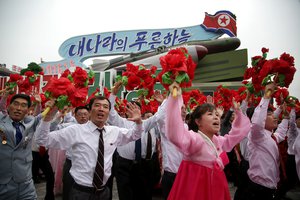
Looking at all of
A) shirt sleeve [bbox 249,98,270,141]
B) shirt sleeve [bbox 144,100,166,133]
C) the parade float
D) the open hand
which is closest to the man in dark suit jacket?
the open hand

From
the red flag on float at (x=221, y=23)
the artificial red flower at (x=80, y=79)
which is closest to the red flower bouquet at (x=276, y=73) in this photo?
the artificial red flower at (x=80, y=79)

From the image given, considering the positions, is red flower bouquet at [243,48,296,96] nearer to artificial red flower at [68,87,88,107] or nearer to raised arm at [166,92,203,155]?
raised arm at [166,92,203,155]

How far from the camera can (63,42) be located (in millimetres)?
26047

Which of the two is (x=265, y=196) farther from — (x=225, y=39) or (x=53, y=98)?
(x=225, y=39)

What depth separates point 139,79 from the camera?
3.95 m

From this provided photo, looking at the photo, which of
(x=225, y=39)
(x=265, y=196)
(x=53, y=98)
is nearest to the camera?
(x=53, y=98)

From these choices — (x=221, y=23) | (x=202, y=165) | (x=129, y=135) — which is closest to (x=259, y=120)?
(x=202, y=165)

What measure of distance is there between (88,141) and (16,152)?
890 mm

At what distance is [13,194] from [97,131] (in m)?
1.17

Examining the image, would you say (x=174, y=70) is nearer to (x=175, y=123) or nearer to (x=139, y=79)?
(x=175, y=123)

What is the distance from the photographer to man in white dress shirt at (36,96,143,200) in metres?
2.75

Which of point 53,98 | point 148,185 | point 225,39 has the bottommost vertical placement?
point 148,185

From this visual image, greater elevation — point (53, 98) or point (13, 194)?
point (53, 98)

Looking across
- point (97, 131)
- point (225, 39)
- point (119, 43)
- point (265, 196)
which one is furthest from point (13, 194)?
point (119, 43)
